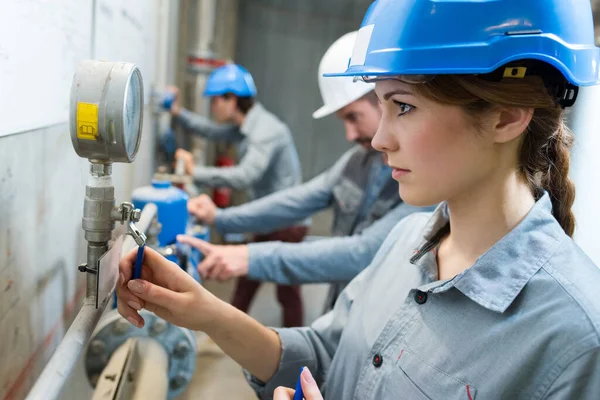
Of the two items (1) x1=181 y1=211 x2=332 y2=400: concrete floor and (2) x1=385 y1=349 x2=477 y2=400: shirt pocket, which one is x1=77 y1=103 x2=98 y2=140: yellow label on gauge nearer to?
(2) x1=385 y1=349 x2=477 y2=400: shirt pocket

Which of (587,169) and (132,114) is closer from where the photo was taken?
(132,114)

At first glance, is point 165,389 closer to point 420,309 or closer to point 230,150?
point 420,309

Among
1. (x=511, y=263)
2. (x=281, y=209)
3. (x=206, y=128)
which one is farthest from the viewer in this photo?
(x=206, y=128)

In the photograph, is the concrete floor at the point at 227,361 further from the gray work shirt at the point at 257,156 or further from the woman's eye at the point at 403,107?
the woman's eye at the point at 403,107

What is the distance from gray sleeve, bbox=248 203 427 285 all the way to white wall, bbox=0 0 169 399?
1.73 feet

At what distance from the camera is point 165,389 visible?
3.30ft

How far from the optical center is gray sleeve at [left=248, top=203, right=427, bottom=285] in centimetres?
145

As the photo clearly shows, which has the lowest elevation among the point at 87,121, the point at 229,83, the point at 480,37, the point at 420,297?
the point at 420,297

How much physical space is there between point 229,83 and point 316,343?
2302mm

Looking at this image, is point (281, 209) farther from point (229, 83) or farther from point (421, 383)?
point (229, 83)

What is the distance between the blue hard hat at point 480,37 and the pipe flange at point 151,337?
67cm

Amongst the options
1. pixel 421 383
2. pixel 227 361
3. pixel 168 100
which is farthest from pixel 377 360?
pixel 168 100

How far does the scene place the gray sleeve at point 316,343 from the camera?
3.14 feet

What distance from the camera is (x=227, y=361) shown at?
1969 mm
